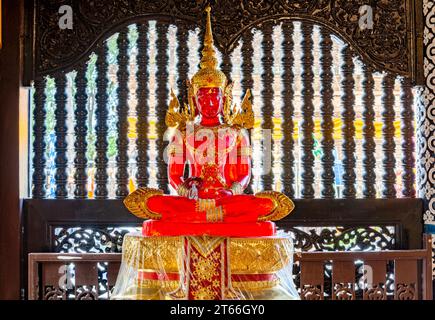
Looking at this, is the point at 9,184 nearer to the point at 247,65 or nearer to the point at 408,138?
the point at 247,65

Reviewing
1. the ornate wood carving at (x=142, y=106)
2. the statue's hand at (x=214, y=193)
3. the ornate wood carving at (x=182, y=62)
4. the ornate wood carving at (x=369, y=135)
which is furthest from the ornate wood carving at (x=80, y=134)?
the ornate wood carving at (x=369, y=135)

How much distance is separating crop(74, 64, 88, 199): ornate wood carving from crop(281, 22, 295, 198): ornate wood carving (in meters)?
1.39

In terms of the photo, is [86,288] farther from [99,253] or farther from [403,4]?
[403,4]

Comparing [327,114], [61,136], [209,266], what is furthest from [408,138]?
[61,136]

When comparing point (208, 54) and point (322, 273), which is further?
point (322, 273)

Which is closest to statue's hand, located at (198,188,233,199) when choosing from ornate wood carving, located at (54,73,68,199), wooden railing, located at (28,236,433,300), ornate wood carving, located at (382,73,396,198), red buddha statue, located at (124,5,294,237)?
red buddha statue, located at (124,5,294,237)

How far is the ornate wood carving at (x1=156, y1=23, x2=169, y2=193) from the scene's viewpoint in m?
3.94

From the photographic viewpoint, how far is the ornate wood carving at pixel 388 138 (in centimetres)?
397

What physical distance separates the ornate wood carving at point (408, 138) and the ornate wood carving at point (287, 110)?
789 mm

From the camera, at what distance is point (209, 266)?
115 inches

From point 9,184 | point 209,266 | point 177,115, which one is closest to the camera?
point 209,266

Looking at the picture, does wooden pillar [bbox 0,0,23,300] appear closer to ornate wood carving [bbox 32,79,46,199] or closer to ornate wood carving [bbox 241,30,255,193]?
ornate wood carving [bbox 32,79,46,199]

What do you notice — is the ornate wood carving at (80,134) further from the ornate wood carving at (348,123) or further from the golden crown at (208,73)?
the ornate wood carving at (348,123)

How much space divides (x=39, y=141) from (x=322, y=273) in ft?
7.05
